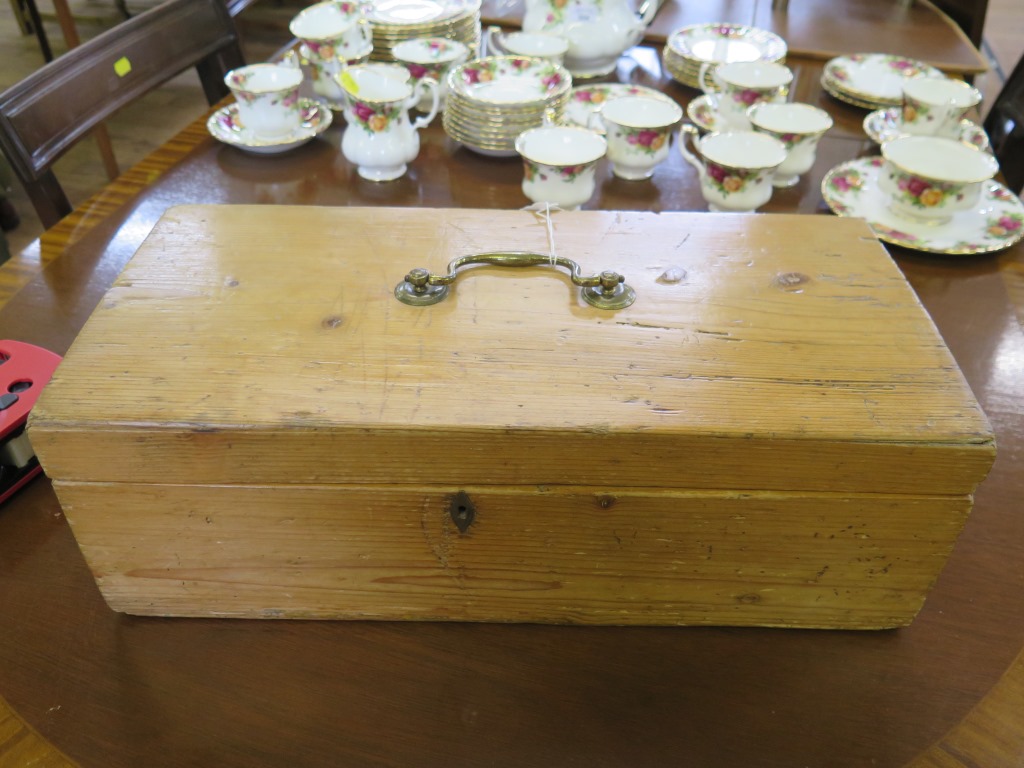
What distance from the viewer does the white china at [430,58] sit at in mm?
1188

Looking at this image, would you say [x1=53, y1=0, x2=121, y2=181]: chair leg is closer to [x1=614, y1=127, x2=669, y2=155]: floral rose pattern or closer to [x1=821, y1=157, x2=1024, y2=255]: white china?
[x1=614, y1=127, x2=669, y2=155]: floral rose pattern

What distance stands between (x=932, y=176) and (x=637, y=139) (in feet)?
1.15

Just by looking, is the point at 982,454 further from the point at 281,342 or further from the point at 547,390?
the point at 281,342

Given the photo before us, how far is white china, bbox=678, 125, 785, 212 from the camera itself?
0.95m

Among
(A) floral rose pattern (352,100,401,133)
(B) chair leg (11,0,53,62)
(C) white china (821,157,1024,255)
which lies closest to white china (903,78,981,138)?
(C) white china (821,157,1024,255)

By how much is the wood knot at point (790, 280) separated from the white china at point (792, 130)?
363 mm

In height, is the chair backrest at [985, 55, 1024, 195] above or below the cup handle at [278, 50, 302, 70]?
below

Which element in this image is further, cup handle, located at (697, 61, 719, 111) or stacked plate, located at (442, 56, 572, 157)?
cup handle, located at (697, 61, 719, 111)

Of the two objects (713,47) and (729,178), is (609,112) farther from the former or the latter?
(713,47)

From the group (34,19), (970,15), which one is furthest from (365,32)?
(34,19)

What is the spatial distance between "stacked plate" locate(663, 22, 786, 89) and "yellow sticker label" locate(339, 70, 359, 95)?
558mm

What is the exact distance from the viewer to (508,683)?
0.59 metres

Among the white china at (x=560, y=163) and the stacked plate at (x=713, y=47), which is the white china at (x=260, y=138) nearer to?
the white china at (x=560, y=163)

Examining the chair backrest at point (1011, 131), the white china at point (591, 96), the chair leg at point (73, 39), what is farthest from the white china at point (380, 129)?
the chair leg at point (73, 39)
